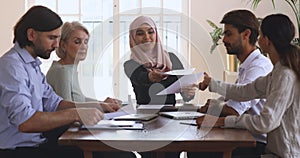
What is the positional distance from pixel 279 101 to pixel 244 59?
65 centimetres

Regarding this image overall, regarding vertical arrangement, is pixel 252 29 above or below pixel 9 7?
below

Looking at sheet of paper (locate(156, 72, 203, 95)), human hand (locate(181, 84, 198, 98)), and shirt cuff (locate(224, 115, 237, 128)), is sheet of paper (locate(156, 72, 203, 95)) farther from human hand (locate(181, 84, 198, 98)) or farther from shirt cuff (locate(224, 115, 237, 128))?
shirt cuff (locate(224, 115, 237, 128))

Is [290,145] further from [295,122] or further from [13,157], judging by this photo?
[13,157]

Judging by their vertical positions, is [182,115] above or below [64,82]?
below

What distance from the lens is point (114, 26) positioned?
569 cm

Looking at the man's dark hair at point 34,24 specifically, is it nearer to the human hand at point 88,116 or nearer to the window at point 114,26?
the human hand at point 88,116

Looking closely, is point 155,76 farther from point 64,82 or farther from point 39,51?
point 39,51

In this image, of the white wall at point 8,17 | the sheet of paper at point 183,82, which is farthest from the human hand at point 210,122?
the white wall at point 8,17

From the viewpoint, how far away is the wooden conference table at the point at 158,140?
1883 millimetres

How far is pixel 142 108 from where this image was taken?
9.32 feet

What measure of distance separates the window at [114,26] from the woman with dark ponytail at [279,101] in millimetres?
3320

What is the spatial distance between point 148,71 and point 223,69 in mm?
2256

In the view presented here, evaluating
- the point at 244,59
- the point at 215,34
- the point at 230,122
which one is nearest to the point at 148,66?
the point at 244,59

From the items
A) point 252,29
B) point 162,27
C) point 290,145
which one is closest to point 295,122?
point 290,145
